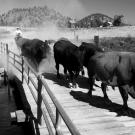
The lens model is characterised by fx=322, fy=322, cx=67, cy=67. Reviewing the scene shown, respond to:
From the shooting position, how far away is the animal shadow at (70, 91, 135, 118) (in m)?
7.47

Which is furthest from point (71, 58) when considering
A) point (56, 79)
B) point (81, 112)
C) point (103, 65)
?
point (81, 112)

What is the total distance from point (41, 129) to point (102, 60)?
9.02 feet

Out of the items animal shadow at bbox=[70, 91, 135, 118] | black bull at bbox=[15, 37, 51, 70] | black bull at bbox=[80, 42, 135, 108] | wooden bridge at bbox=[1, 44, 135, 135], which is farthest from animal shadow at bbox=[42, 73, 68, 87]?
black bull at bbox=[80, 42, 135, 108]

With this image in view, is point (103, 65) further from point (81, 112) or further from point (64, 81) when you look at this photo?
point (64, 81)

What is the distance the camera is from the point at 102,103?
847cm

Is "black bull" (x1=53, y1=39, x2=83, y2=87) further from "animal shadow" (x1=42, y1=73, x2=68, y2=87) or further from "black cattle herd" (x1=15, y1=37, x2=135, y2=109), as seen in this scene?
"animal shadow" (x1=42, y1=73, x2=68, y2=87)

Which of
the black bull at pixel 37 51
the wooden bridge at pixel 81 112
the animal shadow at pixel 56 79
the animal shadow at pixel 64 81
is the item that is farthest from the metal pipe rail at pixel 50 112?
the black bull at pixel 37 51

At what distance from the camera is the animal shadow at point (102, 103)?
747 centimetres

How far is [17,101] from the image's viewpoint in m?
14.8

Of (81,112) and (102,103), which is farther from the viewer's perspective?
(102,103)

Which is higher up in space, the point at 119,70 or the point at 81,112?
the point at 119,70

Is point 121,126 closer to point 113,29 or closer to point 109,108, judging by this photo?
point 109,108

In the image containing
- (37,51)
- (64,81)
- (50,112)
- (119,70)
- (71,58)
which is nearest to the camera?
(50,112)

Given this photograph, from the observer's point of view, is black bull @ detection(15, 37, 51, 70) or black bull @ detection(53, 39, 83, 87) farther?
black bull @ detection(15, 37, 51, 70)
